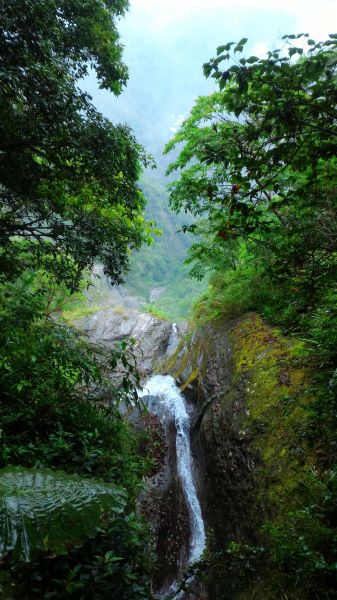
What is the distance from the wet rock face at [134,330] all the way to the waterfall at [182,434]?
2.67m

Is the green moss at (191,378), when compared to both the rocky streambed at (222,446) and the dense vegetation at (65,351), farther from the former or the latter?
the dense vegetation at (65,351)

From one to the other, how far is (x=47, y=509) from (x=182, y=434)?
23.6 feet

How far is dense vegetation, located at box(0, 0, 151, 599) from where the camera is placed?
1.83 meters

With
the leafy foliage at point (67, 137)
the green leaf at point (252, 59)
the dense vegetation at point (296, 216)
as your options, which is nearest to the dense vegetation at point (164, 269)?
the leafy foliage at point (67, 137)

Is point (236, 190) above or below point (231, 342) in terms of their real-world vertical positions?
below

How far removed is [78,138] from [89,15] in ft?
6.63

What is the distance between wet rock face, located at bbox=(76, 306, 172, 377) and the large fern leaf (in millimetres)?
12071

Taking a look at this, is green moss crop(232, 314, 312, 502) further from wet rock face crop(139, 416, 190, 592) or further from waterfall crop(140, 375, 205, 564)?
wet rock face crop(139, 416, 190, 592)

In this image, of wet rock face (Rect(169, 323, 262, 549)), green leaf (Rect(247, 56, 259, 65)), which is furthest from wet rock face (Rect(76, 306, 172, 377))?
green leaf (Rect(247, 56, 259, 65))

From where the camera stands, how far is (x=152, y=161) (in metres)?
5.96

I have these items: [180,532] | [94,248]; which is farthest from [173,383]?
[94,248]

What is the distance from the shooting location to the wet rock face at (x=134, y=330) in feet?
49.2

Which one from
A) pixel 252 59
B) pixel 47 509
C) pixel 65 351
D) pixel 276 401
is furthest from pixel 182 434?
pixel 252 59

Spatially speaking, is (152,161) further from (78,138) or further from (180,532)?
(180,532)
